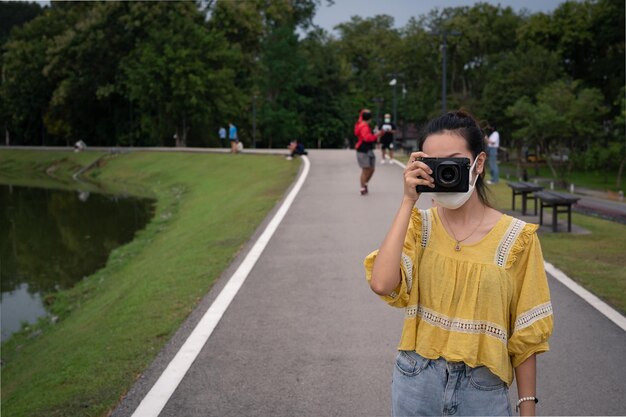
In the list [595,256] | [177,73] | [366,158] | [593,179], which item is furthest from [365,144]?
[177,73]

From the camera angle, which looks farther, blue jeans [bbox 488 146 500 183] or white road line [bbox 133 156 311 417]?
blue jeans [bbox 488 146 500 183]

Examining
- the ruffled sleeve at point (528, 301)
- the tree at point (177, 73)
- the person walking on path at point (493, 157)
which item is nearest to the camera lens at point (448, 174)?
the ruffled sleeve at point (528, 301)

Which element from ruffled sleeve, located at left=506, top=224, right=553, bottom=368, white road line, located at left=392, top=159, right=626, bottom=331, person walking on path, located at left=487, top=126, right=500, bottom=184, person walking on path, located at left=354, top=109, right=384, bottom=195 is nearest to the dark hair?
ruffled sleeve, located at left=506, top=224, right=553, bottom=368

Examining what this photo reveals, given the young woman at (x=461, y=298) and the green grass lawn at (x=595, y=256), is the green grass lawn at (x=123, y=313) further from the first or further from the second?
the green grass lawn at (x=595, y=256)

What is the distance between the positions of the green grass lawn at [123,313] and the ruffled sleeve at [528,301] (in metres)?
3.44

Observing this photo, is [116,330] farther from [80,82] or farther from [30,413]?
[80,82]

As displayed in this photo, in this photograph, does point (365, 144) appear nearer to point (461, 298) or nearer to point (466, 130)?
point (466, 130)

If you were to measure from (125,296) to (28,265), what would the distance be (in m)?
8.76

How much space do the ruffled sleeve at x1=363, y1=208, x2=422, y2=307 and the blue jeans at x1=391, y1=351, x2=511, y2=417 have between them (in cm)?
26

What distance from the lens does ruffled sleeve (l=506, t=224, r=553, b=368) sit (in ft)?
9.47

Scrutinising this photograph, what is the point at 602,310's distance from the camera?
766 centimetres

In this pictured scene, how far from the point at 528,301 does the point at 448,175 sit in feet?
1.90

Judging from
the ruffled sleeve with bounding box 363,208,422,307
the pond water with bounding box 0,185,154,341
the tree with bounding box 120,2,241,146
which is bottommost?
the pond water with bounding box 0,185,154,341

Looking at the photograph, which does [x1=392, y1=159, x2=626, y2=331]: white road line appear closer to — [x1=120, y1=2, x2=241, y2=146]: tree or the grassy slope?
the grassy slope
